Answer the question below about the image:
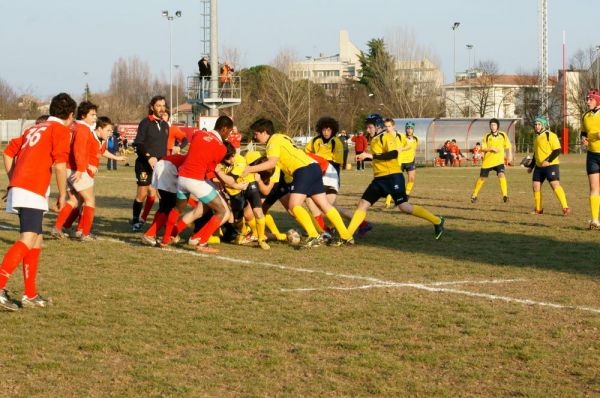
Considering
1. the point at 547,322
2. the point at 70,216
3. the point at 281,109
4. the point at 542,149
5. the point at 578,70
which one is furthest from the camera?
the point at 578,70

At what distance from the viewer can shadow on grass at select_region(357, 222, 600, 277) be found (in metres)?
Result: 11.2

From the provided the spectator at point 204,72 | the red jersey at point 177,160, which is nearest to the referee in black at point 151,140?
the red jersey at point 177,160

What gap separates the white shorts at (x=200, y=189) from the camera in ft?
39.0

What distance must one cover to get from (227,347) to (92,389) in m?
1.32

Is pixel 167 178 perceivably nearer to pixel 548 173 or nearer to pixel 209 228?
pixel 209 228

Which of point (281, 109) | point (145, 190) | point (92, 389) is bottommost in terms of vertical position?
point (92, 389)

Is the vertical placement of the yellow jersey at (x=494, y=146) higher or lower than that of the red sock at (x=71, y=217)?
higher

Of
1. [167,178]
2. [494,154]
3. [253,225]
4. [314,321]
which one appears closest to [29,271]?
[314,321]

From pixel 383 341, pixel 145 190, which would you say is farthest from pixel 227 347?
pixel 145 190

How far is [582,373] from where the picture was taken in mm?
6039

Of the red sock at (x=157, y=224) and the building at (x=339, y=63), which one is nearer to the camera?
the red sock at (x=157, y=224)

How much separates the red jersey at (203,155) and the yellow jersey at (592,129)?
6.16 metres

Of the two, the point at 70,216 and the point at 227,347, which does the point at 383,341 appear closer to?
the point at 227,347

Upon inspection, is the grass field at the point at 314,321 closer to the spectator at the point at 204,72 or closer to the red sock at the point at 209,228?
the red sock at the point at 209,228
